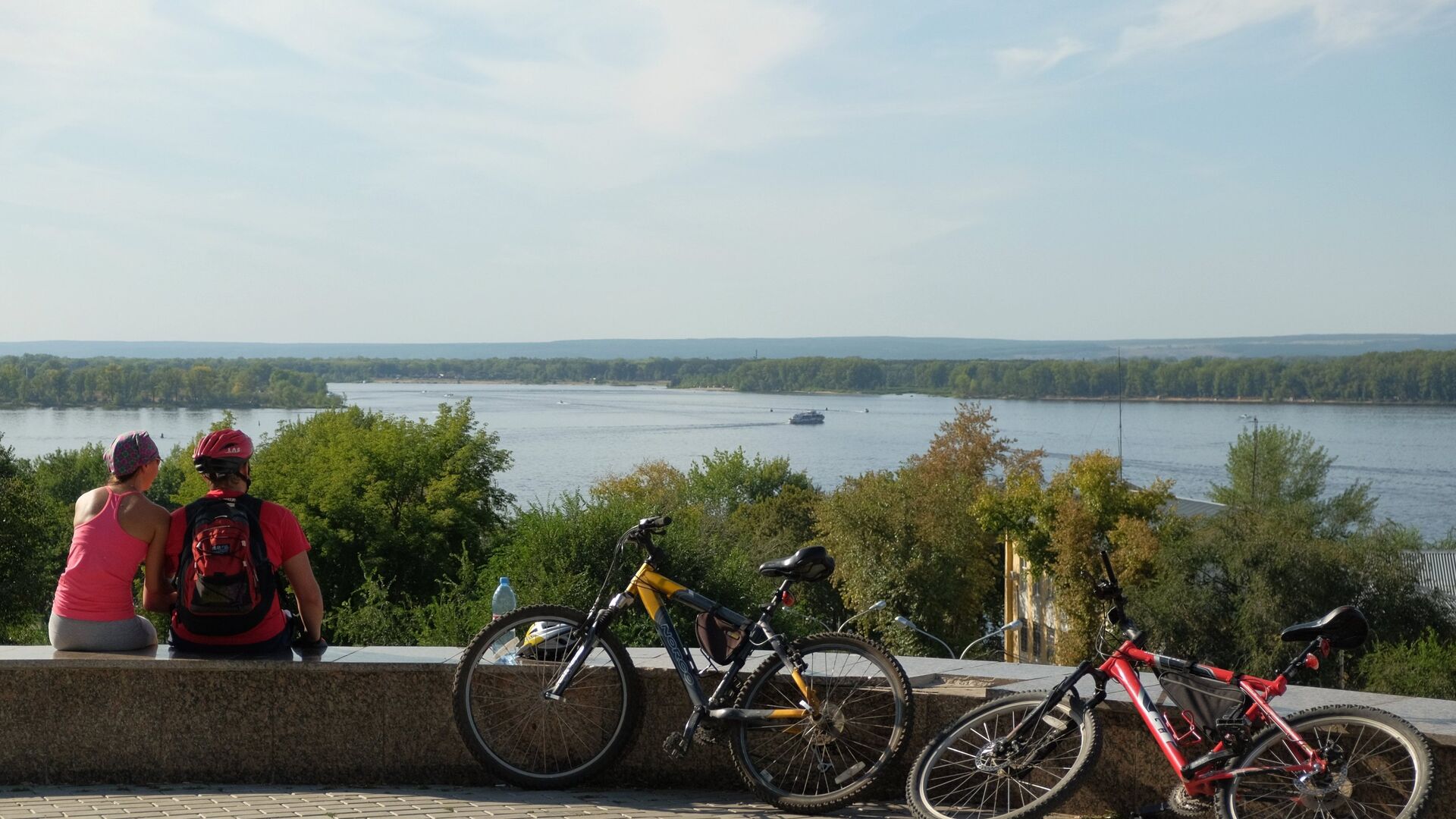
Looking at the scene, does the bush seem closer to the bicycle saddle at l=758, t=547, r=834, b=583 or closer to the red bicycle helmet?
the bicycle saddle at l=758, t=547, r=834, b=583

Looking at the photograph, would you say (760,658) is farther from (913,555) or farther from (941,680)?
(913,555)

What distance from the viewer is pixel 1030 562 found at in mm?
58500

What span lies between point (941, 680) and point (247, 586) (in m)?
2.97

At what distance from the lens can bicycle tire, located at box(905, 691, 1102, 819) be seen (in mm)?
4988

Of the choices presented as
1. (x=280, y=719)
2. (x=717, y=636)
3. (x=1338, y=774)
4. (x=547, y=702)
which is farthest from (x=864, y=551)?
(x=1338, y=774)

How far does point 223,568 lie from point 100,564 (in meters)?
0.53

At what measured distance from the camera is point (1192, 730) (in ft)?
16.2

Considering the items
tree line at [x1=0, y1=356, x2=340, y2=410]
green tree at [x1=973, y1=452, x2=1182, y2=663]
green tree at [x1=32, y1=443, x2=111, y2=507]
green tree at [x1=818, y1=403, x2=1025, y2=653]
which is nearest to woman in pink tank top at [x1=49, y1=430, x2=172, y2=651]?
green tree at [x1=973, y1=452, x2=1182, y2=663]

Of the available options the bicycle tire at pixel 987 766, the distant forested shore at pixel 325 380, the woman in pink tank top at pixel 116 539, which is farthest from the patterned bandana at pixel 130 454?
the distant forested shore at pixel 325 380

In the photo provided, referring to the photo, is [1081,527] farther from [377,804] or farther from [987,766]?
[377,804]

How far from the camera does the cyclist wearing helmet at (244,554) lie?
5.52m

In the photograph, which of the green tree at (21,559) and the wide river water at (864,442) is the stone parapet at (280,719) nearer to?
the green tree at (21,559)

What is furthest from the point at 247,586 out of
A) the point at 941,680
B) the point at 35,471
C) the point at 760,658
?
the point at 35,471

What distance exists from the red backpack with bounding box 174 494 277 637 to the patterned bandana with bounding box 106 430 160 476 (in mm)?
288
